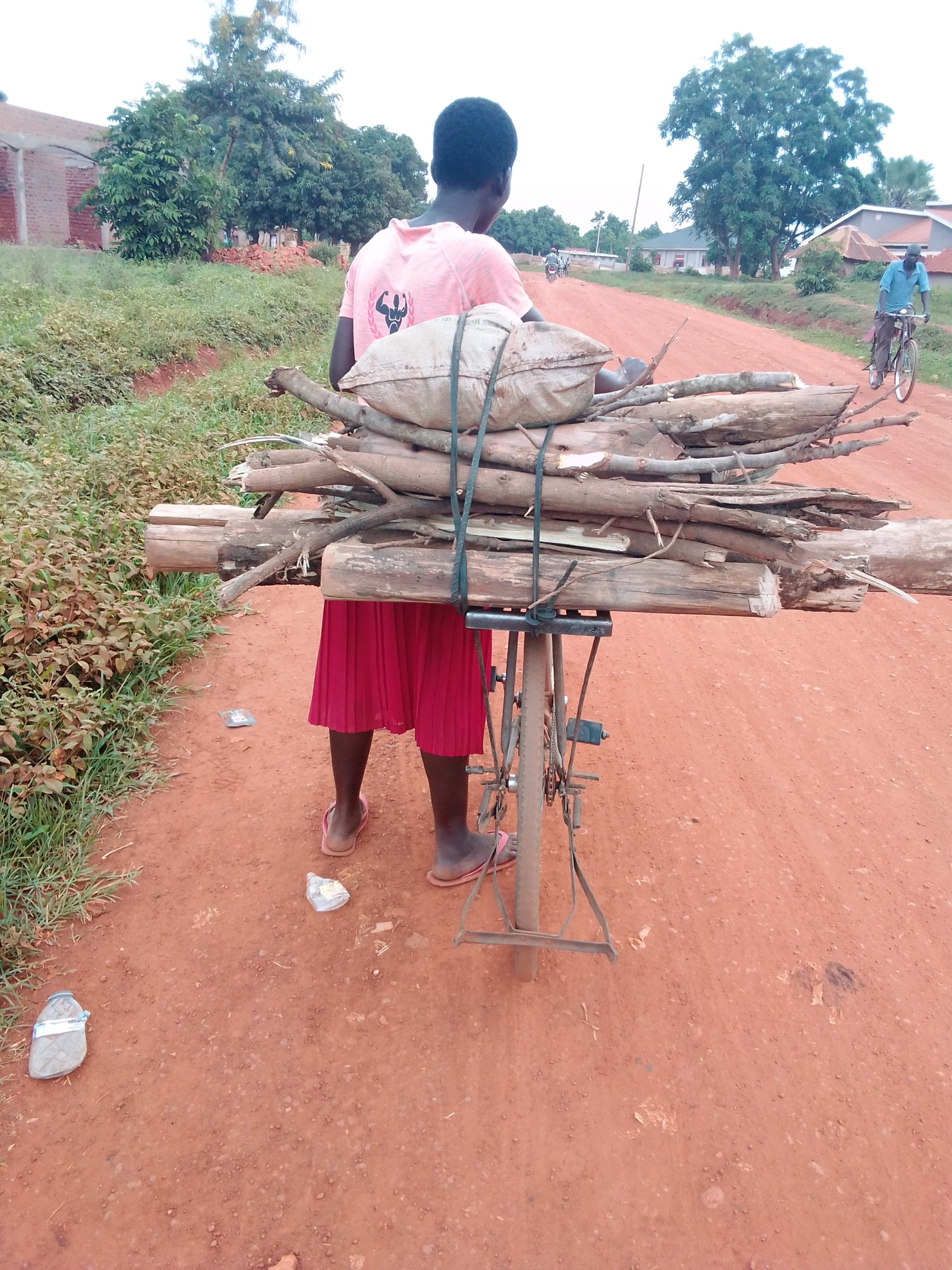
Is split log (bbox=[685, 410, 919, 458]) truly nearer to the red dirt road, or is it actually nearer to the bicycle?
the red dirt road

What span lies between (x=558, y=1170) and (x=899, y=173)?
5982cm

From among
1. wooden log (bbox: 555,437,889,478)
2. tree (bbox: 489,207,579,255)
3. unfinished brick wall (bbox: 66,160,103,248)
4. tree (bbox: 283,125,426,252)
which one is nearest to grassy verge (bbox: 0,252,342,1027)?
wooden log (bbox: 555,437,889,478)

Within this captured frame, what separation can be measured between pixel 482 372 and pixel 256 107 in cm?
2624

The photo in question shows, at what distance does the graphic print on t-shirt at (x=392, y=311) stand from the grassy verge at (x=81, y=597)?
1.83m

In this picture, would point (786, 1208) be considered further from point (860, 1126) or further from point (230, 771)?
point (230, 771)

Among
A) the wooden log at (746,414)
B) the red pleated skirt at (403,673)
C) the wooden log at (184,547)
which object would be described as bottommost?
the red pleated skirt at (403,673)

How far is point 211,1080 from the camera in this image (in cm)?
198

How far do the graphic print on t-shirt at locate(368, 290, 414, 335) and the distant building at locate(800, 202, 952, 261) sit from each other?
3674 cm

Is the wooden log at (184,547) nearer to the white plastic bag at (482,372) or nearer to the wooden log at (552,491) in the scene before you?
the wooden log at (552,491)

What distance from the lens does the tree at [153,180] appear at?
14258mm

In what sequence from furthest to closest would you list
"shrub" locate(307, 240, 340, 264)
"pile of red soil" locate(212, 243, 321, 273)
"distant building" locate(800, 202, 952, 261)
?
"distant building" locate(800, 202, 952, 261)
"shrub" locate(307, 240, 340, 264)
"pile of red soil" locate(212, 243, 321, 273)

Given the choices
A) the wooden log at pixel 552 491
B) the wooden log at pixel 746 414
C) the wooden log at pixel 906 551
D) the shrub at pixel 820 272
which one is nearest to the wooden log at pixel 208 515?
the wooden log at pixel 552 491

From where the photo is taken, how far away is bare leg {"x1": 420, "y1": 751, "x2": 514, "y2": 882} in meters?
2.46

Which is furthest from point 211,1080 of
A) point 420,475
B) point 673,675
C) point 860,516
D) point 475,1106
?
point 673,675
